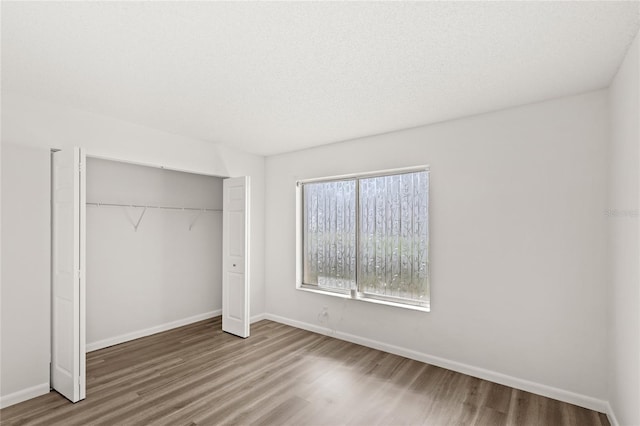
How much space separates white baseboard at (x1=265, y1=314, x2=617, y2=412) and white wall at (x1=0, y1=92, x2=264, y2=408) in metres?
2.85

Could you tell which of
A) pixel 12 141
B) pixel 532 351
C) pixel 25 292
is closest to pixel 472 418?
pixel 532 351

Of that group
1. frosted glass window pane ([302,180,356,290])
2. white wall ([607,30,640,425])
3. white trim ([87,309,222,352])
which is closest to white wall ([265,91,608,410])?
white wall ([607,30,640,425])

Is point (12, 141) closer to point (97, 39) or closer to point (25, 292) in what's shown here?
point (25, 292)

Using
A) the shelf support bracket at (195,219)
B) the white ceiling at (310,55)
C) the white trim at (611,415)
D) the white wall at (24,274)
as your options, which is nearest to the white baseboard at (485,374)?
the white trim at (611,415)

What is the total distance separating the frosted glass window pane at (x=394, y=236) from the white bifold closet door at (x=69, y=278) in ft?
9.66

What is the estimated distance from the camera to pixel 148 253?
434 cm

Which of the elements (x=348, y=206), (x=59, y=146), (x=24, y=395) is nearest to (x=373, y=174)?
(x=348, y=206)

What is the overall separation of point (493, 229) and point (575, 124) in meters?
1.10

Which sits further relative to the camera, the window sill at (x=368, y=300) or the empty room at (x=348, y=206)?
the window sill at (x=368, y=300)

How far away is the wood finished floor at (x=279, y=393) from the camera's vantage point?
248 centimetres

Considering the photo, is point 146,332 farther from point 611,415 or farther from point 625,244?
point 625,244

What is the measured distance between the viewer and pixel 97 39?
1.95 m

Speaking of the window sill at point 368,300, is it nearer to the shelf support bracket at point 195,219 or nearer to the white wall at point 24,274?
the shelf support bracket at point 195,219

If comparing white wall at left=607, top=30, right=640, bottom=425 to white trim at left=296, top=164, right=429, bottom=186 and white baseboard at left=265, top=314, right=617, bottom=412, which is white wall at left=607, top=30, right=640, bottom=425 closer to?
white baseboard at left=265, top=314, right=617, bottom=412
